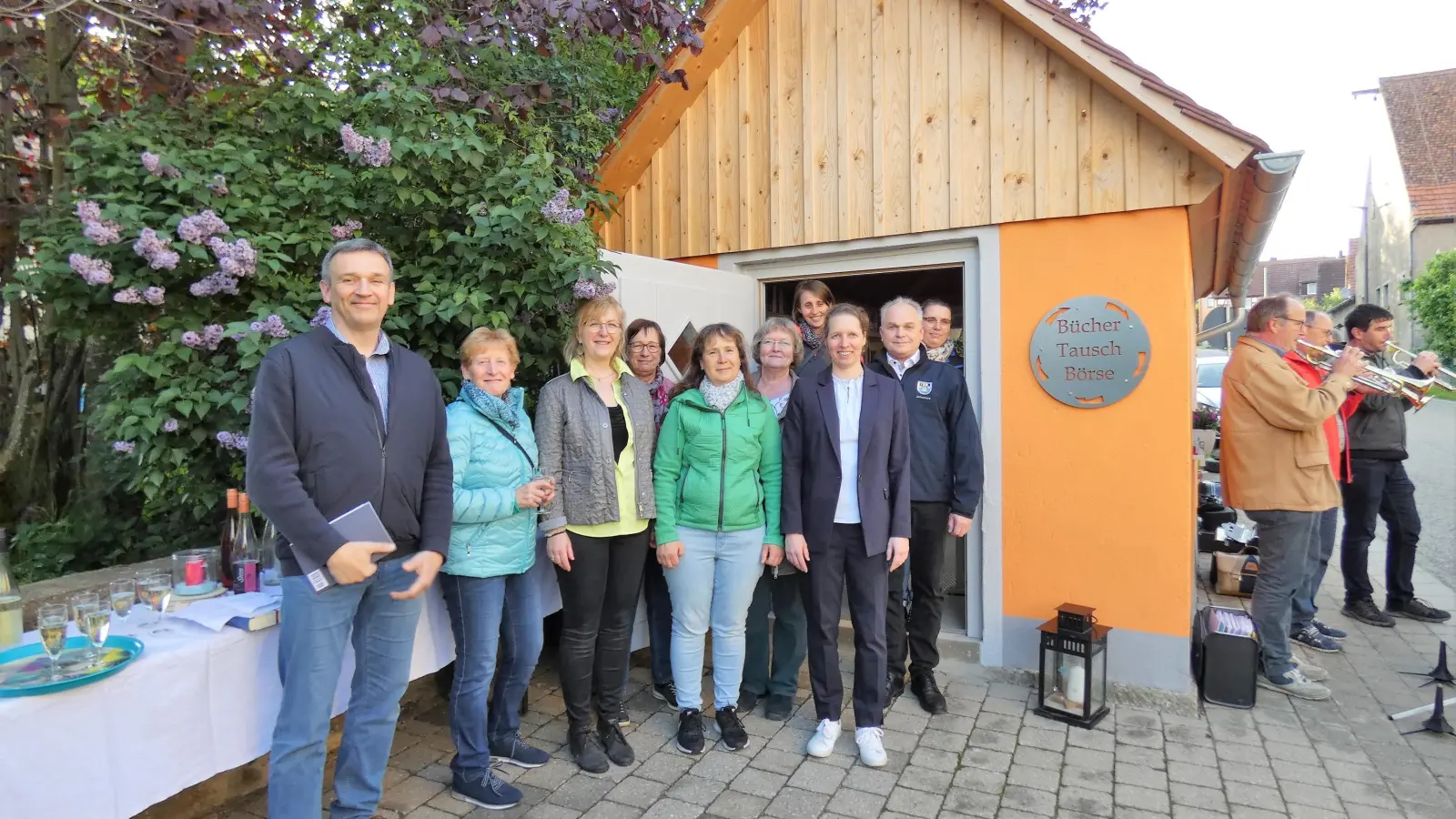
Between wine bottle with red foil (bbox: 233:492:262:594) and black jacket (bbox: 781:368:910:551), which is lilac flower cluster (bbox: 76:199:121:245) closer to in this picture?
wine bottle with red foil (bbox: 233:492:262:594)

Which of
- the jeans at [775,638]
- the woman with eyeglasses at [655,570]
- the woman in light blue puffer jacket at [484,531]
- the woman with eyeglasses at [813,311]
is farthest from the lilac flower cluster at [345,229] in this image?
the jeans at [775,638]

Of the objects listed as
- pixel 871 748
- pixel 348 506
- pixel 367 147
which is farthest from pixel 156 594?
pixel 871 748

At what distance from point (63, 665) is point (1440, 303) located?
Result: 32.3 metres

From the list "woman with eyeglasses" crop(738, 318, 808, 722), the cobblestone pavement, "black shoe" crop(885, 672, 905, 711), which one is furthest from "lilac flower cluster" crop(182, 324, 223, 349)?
"black shoe" crop(885, 672, 905, 711)

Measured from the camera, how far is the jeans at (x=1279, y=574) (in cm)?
414

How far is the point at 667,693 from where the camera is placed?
4059 millimetres

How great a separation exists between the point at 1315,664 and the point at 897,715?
2744mm

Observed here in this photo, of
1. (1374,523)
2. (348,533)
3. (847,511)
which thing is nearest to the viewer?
(348,533)

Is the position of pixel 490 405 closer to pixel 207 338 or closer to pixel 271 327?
pixel 271 327

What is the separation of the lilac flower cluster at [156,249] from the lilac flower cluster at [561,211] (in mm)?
1462

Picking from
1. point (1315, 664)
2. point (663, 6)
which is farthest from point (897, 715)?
point (663, 6)

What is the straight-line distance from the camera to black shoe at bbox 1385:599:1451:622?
5490 mm

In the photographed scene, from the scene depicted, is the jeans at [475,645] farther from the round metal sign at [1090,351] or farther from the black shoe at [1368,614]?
the black shoe at [1368,614]

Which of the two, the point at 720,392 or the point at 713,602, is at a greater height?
the point at 720,392
